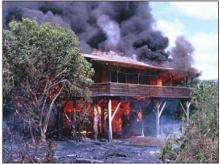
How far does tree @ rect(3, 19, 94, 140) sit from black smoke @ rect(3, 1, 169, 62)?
54cm

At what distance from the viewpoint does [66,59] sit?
14.0 m

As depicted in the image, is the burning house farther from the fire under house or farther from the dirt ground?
the dirt ground

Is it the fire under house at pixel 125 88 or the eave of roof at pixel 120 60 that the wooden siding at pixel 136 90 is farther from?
the eave of roof at pixel 120 60

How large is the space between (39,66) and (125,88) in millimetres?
5374

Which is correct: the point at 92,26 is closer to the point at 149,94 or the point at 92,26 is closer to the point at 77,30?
the point at 77,30

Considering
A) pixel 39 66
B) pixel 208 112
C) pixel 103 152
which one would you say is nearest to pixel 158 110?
pixel 103 152

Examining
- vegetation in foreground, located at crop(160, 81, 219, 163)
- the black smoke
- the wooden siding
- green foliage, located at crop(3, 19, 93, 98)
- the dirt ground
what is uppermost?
the black smoke

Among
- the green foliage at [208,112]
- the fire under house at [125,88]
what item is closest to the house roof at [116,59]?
the fire under house at [125,88]

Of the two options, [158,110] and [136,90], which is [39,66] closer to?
[136,90]

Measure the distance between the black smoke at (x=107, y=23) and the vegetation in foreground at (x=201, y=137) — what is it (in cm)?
277

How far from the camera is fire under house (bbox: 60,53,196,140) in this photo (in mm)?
16938

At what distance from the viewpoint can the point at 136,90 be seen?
18.2m

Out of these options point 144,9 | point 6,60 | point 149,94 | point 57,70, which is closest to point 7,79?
point 6,60

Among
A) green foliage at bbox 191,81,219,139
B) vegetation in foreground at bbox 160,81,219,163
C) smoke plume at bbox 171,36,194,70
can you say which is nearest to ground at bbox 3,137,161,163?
vegetation in foreground at bbox 160,81,219,163
